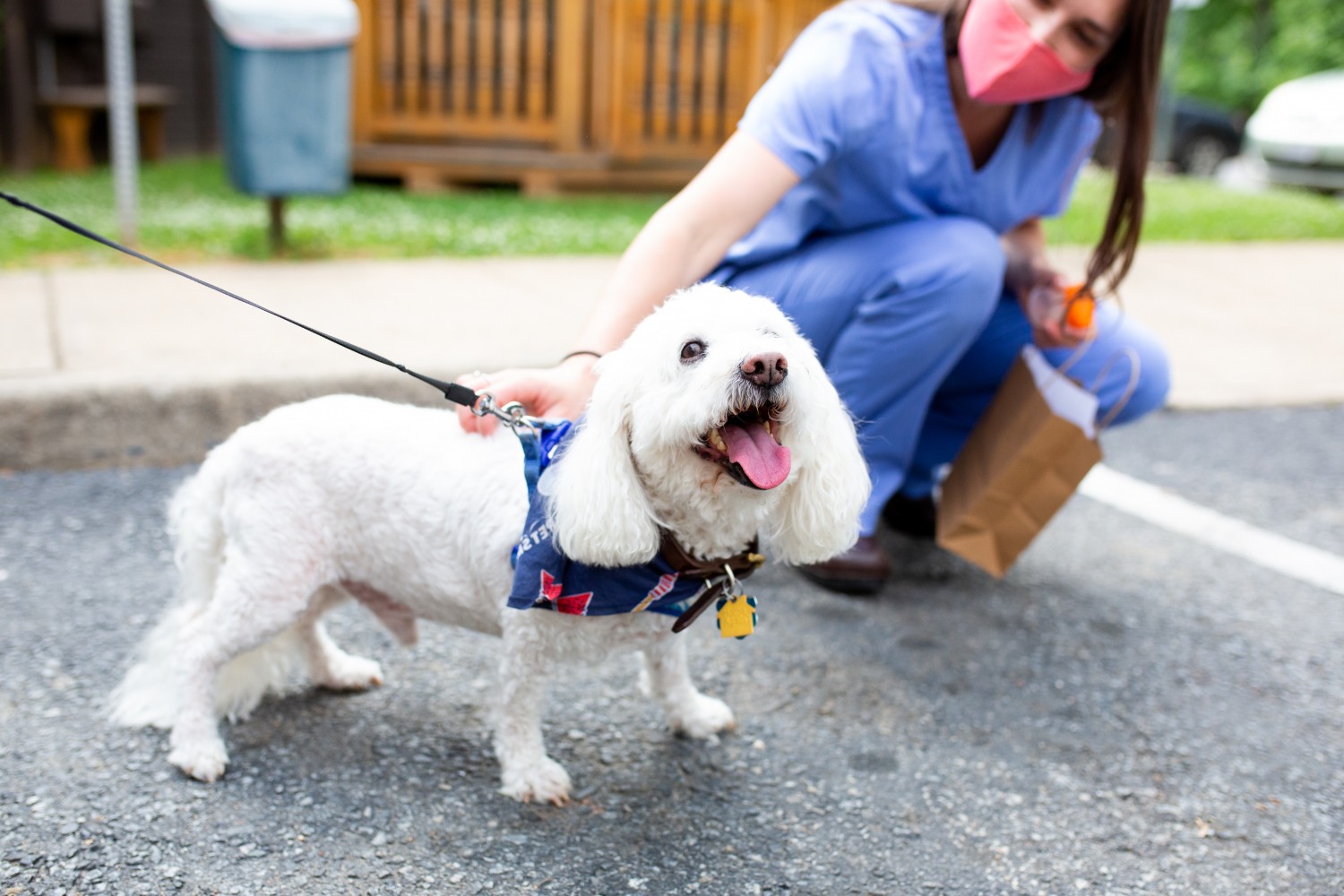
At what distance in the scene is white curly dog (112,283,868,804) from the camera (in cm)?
171

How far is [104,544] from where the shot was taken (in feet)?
9.36

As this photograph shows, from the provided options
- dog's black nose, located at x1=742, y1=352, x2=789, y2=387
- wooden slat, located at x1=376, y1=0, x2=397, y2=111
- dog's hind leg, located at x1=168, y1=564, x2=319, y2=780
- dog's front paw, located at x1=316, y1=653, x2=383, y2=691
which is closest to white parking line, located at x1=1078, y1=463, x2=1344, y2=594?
dog's black nose, located at x1=742, y1=352, x2=789, y2=387

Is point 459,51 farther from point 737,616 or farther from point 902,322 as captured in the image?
point 737,616

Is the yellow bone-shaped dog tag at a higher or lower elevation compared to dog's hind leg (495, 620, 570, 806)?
higher

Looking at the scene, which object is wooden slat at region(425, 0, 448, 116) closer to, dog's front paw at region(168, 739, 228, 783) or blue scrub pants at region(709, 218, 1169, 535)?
blue scrub pants at region(709, 218, 1169, 535)

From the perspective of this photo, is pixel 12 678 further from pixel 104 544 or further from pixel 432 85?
pixel 432 85

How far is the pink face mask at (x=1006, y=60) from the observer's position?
8.11 feet

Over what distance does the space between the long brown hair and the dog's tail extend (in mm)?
1955

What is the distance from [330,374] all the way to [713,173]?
1706 millimetres

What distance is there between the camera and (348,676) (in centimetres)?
231

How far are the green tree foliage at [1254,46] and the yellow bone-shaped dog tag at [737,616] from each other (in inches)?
915

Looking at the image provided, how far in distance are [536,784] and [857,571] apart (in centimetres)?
112

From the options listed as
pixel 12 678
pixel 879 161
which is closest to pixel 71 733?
pixel 12 678

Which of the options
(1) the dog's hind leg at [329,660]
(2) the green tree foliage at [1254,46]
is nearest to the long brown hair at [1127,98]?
(1) the dog's hind leg at [329,660]
